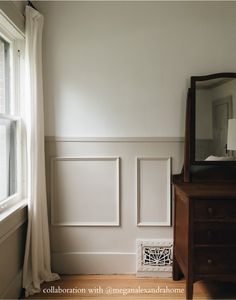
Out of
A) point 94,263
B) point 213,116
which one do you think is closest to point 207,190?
point 213,116

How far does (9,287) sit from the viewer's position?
6.10ft

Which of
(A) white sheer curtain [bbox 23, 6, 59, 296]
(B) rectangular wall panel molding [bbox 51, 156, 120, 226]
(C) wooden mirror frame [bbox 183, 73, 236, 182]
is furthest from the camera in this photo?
(B) rectangular wall panel molding [bbox 51, 156, 120, 226]

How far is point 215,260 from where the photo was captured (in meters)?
1.82

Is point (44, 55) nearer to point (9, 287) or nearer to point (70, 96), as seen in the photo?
point (70, 96)

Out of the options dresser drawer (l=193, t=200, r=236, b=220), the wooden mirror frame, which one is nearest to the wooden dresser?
dresser drawer (l=193, t=200, r=236, b=220)

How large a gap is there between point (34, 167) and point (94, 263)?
975 millimetres

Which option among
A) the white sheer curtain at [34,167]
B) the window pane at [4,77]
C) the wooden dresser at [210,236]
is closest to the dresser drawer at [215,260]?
the wooden dresser at [210,236]

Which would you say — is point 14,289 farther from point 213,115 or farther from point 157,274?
point 213,115

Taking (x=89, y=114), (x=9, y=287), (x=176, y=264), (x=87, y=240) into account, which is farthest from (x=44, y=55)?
(x=176, y=264)

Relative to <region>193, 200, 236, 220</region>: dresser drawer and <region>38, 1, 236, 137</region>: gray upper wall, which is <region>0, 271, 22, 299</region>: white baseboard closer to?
<region>38, 1, 236, 137</region>: gray upper wall

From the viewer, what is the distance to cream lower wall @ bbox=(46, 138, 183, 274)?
2338 millimetres

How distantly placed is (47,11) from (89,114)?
3.03 ft

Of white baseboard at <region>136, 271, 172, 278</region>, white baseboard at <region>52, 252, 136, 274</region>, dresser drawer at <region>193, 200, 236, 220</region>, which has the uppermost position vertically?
dresser drawer at <region>193, 200, 236, 220</region>

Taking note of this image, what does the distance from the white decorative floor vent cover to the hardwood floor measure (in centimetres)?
9
